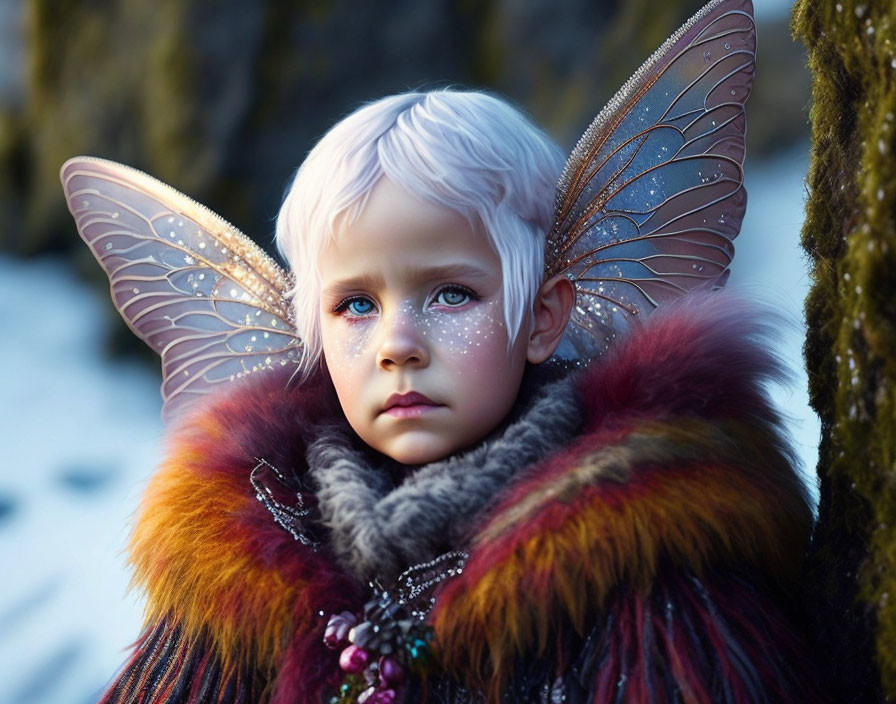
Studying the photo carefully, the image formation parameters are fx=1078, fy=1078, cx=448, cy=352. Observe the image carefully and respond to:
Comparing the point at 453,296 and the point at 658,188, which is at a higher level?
the point at 658,188

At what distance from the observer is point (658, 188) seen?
1140mm

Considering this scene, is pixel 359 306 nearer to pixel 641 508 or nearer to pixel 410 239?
pixel 410 239

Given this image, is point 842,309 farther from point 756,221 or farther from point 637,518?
point 756,221

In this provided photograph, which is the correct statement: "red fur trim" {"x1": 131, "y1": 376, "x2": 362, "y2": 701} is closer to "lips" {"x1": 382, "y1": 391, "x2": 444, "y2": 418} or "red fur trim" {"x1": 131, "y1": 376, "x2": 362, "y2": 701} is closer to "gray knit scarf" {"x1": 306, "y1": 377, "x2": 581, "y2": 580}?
"gray knit scarf" {"x1": 306, "y1": 377, "x2": 581, "y2": 580}

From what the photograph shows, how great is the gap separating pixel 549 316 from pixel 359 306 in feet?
0.64

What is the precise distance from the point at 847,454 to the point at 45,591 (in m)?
1.99

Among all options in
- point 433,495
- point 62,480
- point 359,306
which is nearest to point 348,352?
point 359,306

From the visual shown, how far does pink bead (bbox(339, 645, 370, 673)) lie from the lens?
0.92m

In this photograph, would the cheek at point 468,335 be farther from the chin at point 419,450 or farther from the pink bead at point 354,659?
the pink bead at point 354,659

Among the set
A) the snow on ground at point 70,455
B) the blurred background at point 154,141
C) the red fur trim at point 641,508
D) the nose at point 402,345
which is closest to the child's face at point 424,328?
the nose at point 402,345

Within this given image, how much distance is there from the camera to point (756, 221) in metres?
2.40

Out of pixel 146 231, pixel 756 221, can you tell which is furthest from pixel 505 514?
pixel 756 221

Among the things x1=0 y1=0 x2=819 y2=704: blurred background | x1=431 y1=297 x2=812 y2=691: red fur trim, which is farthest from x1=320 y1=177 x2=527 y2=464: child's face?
x1=0 y1=0 x2=819 y2=704: blurred background

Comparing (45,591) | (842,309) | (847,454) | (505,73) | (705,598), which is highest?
(505,73)
